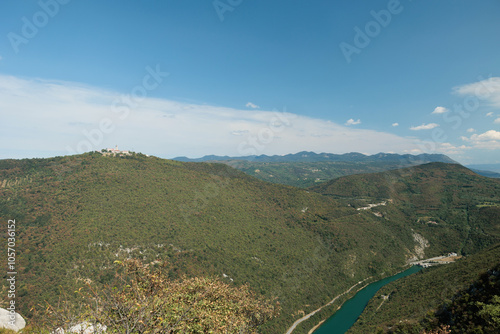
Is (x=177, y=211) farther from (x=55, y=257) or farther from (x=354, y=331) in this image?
(x=354, y=331)

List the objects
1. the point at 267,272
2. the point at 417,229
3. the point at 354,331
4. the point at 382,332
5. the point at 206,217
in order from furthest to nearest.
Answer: the point at 417,229
the point at 206,217
the point at 267,272
the point at 354,331
the point at 382,332

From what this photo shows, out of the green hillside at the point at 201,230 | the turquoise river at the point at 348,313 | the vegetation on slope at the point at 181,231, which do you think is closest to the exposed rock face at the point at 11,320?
the green hillside at the point at 201,230

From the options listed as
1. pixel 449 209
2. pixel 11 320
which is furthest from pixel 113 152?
pixel 449 209

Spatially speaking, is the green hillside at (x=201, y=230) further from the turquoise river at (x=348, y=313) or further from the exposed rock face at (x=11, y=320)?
the exposed rock face at (x=11, y=320)

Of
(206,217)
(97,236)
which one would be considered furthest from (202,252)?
(97,236)

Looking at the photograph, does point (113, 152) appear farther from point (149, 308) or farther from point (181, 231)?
point (149, 308)

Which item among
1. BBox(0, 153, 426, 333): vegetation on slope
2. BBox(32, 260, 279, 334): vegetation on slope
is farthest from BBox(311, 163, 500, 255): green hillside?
BBox(32, 260, 279, 334): vegetation on slope
